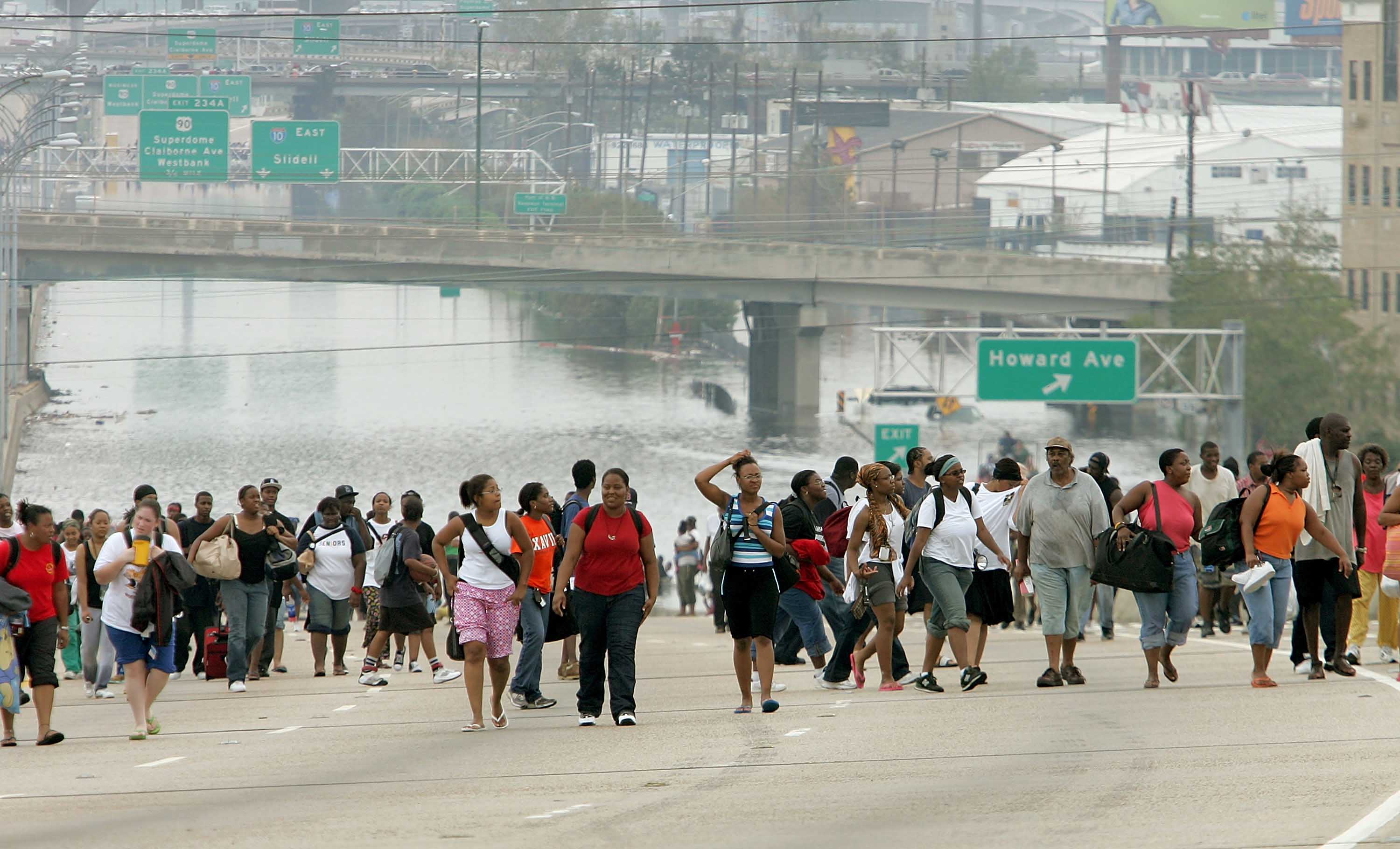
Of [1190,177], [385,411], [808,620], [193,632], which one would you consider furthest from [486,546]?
[385,411]

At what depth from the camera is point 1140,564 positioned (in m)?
12.6

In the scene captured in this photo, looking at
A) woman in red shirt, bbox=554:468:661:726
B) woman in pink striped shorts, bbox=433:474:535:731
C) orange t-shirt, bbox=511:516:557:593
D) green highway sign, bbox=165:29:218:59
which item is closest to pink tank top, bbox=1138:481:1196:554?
woman in red shirt, bbox=554:468:661:726

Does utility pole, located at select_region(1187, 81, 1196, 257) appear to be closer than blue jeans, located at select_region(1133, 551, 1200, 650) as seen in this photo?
No

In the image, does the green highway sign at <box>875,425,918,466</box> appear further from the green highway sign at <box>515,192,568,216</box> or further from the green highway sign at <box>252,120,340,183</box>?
the green highway sign at <box>515,192,568,216</box>

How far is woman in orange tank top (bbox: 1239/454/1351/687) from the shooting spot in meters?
12.5

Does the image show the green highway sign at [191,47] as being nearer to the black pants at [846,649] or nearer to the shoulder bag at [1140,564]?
the black pants at [846,649]

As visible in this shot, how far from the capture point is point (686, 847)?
7.40 meters

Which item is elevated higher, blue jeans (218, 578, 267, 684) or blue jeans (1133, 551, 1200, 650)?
blue jeans (1133, 551, 1200, 650)

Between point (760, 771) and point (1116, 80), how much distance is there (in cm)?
11994

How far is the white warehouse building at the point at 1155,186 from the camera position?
88.0 metres

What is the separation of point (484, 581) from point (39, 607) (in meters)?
2.60

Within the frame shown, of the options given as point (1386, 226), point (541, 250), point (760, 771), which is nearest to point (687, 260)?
point (541, 250)

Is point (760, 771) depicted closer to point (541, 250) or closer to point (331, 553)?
point (331, 553)

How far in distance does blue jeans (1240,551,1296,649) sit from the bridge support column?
193 feet
